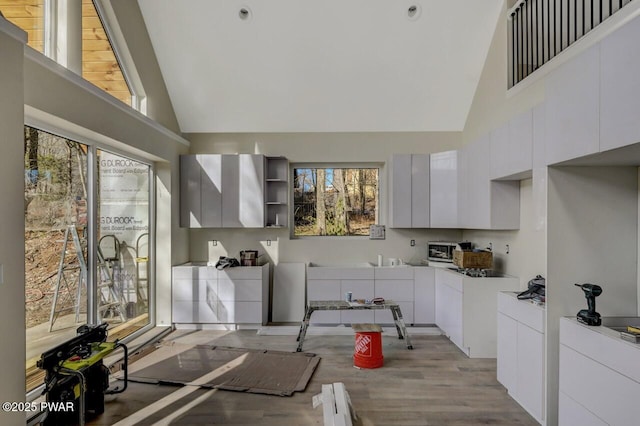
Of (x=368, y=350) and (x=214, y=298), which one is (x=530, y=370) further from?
(x=214, y=298)

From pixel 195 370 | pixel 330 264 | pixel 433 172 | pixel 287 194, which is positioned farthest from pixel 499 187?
pixel 195 370

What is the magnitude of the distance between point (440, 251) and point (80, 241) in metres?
4.37

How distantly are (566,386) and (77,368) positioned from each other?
3323 mm

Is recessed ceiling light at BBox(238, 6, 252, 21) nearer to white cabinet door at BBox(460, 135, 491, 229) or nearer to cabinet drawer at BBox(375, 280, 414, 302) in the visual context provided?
white cabinet door at BBox(460, 135, 491, 229)

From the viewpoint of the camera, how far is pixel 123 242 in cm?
416

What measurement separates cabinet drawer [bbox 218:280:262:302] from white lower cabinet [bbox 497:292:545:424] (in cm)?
300

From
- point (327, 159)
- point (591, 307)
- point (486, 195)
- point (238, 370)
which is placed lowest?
point (238, 370)

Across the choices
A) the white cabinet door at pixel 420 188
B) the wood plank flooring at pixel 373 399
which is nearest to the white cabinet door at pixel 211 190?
the wood plank flooring at pixel 373 399

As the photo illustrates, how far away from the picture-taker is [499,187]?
385 cm

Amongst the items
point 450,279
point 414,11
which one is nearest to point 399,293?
point 450,279

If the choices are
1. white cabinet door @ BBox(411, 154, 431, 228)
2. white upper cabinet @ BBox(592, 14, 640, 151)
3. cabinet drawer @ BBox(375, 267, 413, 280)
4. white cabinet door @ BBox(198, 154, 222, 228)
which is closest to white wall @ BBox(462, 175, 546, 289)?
white cabinet door @ BBox(411, 154, 431, 228)

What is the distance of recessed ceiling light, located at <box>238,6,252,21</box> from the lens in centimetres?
413

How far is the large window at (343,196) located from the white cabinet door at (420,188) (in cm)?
75

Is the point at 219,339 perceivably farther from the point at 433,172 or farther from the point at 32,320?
the point at 433,172
